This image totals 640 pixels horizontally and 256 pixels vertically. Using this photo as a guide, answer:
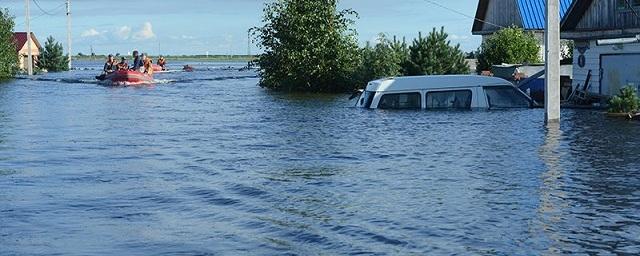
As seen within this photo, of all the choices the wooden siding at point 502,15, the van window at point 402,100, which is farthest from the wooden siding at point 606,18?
the wooden siding at point 502,15

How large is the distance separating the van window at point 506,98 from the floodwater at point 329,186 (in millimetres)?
Answer: 811

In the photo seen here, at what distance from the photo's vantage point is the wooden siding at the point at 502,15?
51.2 meters

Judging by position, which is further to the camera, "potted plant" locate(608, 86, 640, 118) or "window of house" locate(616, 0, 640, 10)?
"window of house" locate(616, 0, 640, 10)

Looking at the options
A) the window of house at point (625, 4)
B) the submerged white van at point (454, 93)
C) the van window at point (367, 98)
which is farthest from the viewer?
the window of house at point (625, 4)

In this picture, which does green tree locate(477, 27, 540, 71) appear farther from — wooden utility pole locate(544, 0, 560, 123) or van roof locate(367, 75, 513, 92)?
Answer: wooden utility pole locate(544, 0, 560, 123)

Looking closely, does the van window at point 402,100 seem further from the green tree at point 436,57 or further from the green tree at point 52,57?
the green tree at point 52,57

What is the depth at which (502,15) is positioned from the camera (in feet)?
174

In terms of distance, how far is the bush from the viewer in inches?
966

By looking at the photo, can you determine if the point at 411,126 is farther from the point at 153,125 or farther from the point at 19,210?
the point at 19,210

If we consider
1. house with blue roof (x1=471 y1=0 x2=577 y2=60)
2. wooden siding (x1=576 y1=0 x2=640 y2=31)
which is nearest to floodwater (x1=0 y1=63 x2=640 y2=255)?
wooden siding (x1=576 y1=0 x2=640 y2=31)

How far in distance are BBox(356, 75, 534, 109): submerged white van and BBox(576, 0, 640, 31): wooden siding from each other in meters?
5.26

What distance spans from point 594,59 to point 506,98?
3332 millimetres

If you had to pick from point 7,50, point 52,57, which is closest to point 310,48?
point 7,50

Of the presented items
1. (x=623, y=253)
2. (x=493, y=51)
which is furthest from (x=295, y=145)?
(x=493, y=51)
